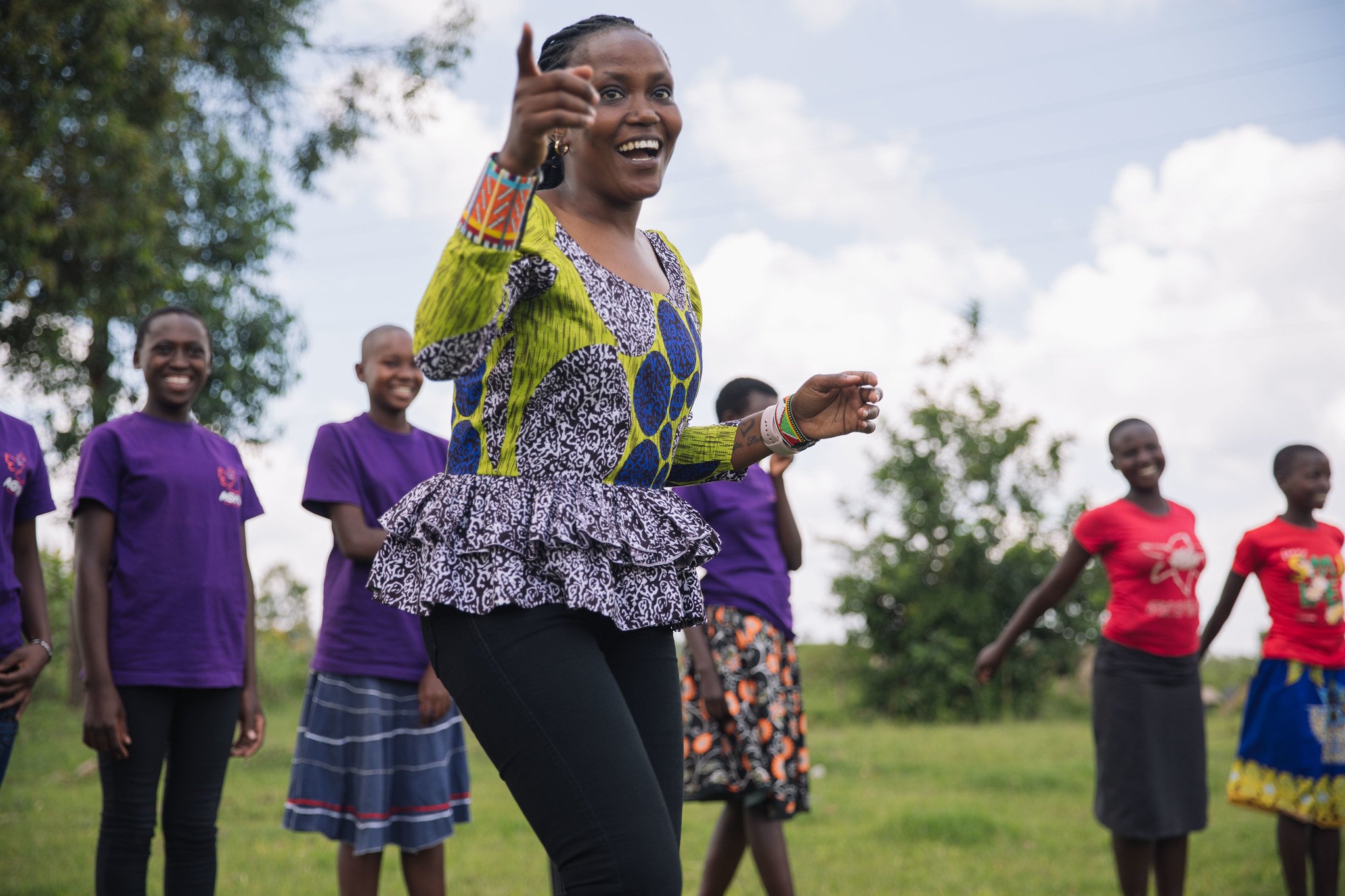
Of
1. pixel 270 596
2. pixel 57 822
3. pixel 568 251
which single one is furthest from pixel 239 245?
pixel 568 251

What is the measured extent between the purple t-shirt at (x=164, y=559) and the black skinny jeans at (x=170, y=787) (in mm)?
86

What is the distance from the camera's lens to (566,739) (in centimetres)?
196

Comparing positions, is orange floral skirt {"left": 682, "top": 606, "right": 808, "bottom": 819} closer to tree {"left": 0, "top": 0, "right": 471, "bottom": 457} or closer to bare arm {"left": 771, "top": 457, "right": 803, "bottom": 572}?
bare arm {"left": 771, "top": 457, "right": 803, "bottom": 572}

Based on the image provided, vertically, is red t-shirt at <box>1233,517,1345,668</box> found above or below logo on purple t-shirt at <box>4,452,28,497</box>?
below

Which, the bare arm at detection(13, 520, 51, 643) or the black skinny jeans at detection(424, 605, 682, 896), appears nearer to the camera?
the black skinny jeans at detection(424, 605, 682, 896)

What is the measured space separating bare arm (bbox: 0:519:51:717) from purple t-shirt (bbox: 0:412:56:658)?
24 millimetres

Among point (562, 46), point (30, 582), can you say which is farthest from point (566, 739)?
point (30, 582)

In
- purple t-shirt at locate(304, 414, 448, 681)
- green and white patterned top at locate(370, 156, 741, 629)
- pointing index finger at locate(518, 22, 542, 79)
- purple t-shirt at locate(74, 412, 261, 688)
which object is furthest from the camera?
purple t-shirt at locate(304, 414, 448, 681)

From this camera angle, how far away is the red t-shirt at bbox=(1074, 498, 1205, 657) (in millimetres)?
4945

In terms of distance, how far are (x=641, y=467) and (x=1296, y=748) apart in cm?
412

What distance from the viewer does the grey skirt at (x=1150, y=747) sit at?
4.84 meters

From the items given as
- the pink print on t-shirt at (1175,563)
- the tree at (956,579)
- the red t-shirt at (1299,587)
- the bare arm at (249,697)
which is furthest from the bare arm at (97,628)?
the tree at (956,579)

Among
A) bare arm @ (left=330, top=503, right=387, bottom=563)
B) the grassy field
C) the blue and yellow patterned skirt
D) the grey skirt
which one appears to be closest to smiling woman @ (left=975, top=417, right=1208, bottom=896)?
the grey skirt

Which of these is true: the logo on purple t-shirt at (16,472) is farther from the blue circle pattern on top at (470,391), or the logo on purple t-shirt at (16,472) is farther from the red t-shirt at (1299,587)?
the red t-shirt at (1299,587)
